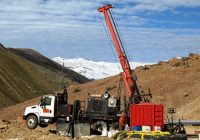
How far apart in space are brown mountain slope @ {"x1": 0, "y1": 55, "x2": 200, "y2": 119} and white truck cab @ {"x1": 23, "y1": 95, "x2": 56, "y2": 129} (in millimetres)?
17345

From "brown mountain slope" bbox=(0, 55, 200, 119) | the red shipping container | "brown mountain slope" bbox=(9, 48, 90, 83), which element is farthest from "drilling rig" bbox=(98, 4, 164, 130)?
"brown mountain slope" bbox=(9, 48, 90, 83)

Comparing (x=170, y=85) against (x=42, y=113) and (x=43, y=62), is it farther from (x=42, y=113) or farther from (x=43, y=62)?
(x=43, y=62)

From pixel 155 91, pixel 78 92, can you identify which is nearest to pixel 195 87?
pixel 155 91

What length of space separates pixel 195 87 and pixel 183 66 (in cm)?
1001

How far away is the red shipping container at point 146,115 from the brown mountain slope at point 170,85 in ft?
49.7

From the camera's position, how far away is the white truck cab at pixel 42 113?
120 ft

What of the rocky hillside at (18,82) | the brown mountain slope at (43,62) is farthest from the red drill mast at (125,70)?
the brown mountain slope at (43,62)

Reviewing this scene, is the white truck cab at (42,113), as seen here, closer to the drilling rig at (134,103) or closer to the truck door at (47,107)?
the truck door at (47,107)

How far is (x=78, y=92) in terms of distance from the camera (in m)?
68.9

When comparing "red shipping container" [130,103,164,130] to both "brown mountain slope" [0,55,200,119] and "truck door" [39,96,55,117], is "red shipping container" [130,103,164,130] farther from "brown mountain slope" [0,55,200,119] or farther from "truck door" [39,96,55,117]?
"brown mountain slope" [0,55,200,119]

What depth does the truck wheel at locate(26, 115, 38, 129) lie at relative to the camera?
1465 inches

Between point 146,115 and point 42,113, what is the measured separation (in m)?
8.02

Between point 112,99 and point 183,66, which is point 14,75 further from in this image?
point 112,99

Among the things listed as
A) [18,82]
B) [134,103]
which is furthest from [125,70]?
[18,82]
